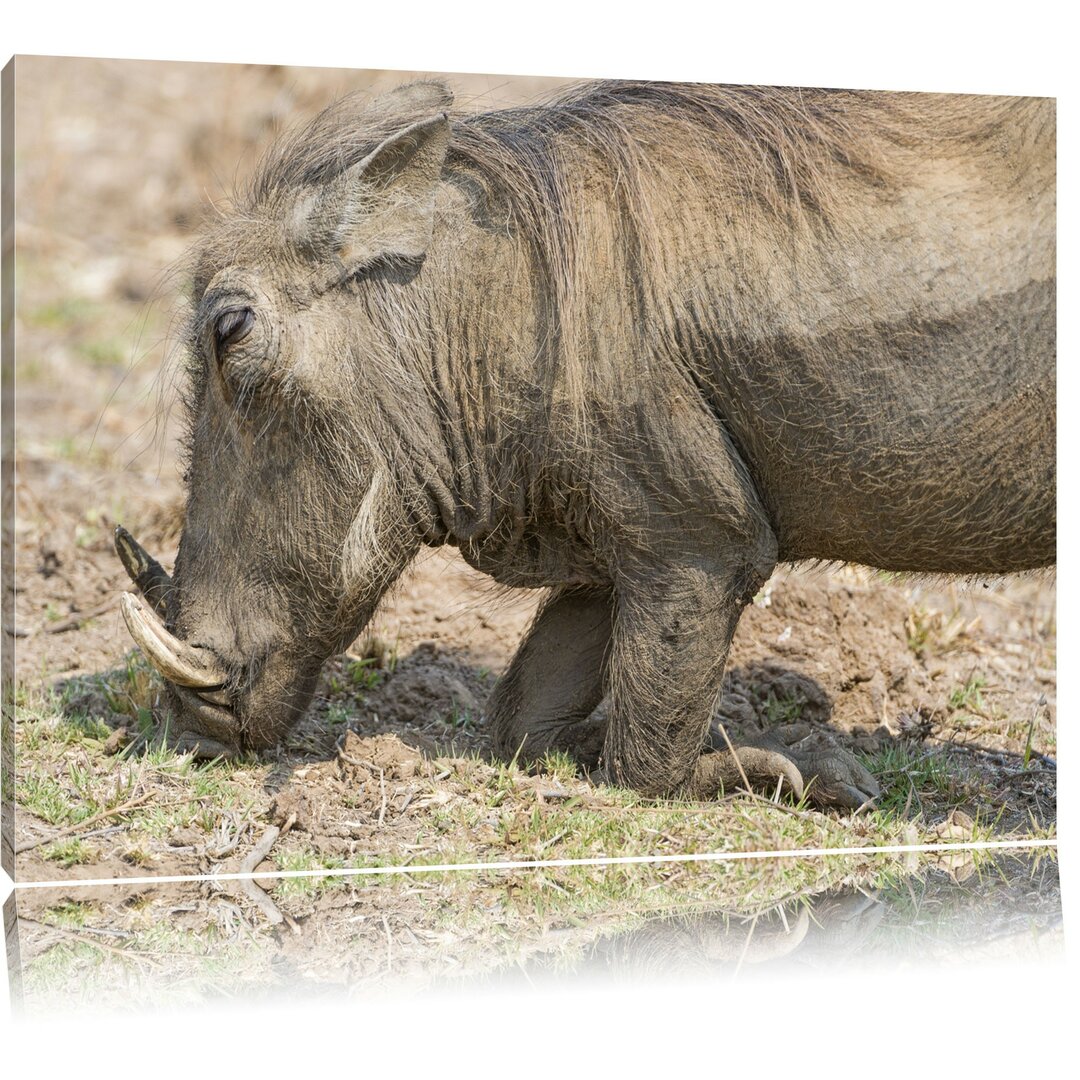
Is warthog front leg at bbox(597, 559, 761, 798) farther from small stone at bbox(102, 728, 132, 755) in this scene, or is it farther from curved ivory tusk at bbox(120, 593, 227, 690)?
small stone at bbox(102, 728, 132, 755)

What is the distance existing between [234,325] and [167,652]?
76cm

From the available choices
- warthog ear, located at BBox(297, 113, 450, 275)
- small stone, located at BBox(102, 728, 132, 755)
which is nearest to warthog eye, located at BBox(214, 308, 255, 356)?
warthog ear, located at BBox(297, 113, 450, 275)

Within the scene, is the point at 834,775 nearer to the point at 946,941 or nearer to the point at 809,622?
the point at 946,941

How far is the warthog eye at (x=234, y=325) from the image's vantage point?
381 centimetres

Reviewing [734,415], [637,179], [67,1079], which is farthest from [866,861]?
[67,1079]

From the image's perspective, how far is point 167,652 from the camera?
3893 mm

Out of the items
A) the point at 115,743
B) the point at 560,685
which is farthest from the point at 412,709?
the point at 115,743

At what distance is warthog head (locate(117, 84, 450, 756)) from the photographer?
→ 150 inches

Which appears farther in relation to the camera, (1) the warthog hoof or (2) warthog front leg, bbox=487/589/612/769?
(2) warthog front leg, bbox=487/589/612/769

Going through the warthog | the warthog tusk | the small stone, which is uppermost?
the warthog

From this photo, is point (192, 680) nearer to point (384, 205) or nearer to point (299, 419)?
point (299, 419)

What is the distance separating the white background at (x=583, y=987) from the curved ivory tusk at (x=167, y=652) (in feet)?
3.01

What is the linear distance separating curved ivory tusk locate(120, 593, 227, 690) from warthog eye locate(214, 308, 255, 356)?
622mm

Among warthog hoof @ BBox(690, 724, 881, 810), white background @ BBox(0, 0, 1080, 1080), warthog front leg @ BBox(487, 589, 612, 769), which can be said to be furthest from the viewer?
warthog front leg @ BBox(487, 589, 612, 769)
